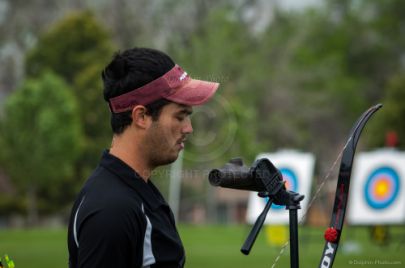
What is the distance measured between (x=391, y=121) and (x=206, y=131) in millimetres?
12649

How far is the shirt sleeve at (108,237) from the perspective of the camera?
2611 mm

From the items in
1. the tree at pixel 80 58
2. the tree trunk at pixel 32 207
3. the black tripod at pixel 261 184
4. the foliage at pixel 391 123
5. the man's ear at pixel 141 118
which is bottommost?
the tree trunk at pixel 32 207

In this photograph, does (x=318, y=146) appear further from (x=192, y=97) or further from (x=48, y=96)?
(x=192, y=97)

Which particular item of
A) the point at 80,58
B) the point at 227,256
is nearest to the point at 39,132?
the point at 80,58

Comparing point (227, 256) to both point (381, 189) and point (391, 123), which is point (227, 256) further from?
point (391, 123)

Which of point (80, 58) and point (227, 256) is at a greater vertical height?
point (80, 58)

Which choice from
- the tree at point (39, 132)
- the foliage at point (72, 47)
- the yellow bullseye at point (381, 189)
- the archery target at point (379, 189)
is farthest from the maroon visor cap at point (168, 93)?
the foliage at point (72, 47)

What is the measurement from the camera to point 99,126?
38.8 m

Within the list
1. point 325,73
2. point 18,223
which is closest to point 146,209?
point 18,223

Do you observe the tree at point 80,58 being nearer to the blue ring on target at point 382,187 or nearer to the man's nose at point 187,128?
the blue ring on target at point 382,187

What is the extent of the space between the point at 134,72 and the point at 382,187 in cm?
1621

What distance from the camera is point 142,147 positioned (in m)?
2.92

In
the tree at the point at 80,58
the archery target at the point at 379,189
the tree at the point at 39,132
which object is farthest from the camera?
the tree at the point at 80,58

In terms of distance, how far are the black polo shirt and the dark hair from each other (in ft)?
0.64
